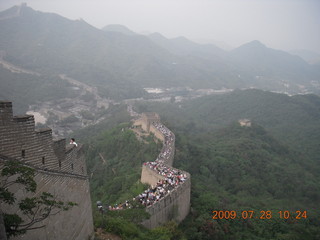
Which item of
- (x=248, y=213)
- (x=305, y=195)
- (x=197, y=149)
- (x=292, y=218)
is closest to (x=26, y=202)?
(x=248, y=213)

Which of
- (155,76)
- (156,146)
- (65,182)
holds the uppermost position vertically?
(65,182)

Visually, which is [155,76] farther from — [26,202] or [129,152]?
[26,202]

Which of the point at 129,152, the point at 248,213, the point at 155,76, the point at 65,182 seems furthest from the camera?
the point at 155,76

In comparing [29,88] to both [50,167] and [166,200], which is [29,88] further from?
[50,167]

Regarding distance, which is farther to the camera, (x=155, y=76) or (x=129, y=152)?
(x=155, y=76)
